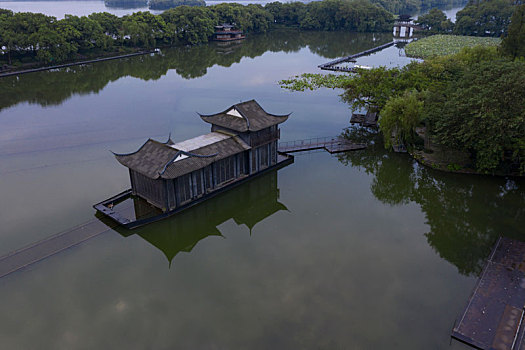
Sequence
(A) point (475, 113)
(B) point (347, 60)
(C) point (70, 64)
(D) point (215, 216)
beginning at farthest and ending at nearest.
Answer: (B) point (347, 60), (C) point (70, 64), (A) point (475, 113), (D) point (215, 216)

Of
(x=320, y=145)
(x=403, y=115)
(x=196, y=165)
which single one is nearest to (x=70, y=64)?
(x=320, y=145)

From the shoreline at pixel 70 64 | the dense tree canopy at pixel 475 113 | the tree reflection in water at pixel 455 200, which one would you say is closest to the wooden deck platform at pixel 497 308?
the tree reflection in water at pixel 455 200

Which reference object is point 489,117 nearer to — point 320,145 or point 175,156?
point 320,145

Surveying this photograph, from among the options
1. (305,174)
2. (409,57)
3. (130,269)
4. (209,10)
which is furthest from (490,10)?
(130,269)

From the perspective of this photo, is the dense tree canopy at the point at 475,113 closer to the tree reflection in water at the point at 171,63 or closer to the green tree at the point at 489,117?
the green tree at the point at 489,117

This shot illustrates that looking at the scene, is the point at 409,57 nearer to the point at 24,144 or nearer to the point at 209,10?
the point at 209,10

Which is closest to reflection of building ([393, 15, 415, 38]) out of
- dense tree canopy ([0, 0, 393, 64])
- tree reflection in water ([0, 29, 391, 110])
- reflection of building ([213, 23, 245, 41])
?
dense tree canopy ([0, 0, 393, 64])
